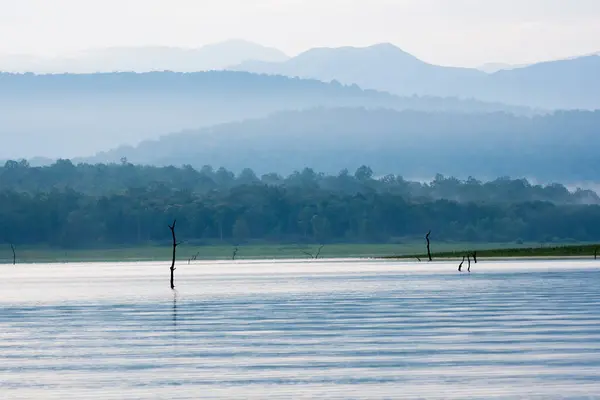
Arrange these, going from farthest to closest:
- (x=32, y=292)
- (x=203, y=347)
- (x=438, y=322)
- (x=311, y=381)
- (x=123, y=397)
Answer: (x=32, y=292) < (x=438, y=322) < (x=203, y=347) < (x=311, y=381) < (x=123, y=397)

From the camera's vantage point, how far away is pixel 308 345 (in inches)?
2025

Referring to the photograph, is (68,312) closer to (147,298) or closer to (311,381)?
(147,298)

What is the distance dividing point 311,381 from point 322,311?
3186cm

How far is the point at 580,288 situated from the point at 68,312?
34.1m

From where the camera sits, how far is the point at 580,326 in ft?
187

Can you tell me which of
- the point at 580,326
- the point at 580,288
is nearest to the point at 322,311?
the point at 580,326

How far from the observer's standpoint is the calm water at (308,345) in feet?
129

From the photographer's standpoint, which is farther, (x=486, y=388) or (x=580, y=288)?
(x=580, y=288)

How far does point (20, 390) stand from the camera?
3959cm

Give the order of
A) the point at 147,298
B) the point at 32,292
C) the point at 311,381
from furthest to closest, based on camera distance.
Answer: the point at 32,292
the point at 147,298
the point at 311,381

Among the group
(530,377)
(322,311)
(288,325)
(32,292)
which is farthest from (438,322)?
(32,292)

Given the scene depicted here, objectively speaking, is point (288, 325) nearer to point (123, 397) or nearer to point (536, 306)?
point (536, 306)

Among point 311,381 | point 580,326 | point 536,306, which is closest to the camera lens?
point 311,381

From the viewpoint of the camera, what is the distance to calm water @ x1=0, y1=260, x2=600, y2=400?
39.3m
